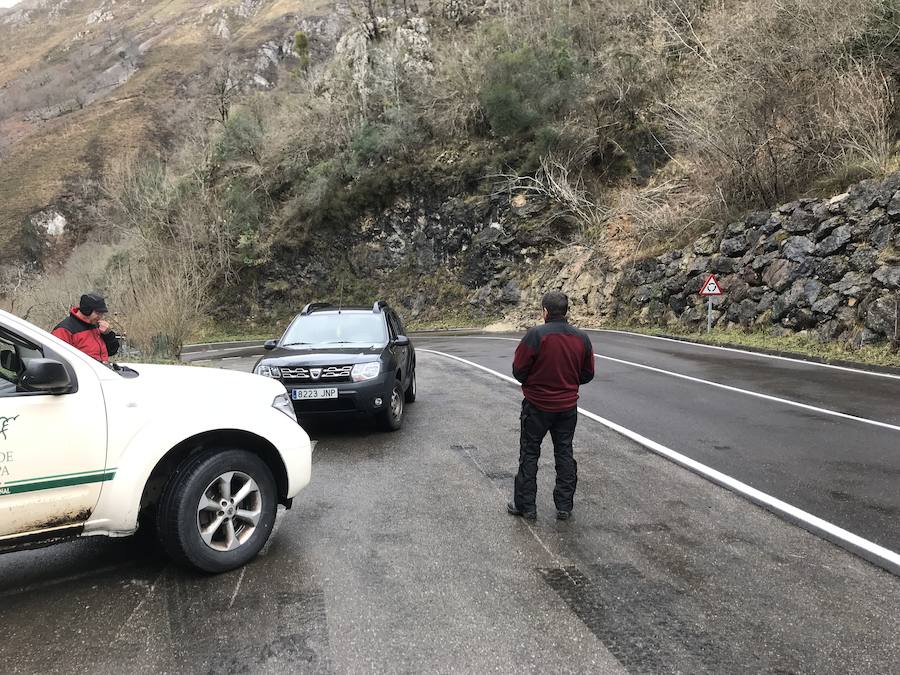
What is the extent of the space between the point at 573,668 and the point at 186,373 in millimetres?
3110

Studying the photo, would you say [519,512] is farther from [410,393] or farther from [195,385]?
[410,393]

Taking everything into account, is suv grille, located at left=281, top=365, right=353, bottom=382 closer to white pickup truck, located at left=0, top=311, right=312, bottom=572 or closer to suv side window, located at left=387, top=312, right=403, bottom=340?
suv side window, located at left=387, top=312, right=403, bottom=340

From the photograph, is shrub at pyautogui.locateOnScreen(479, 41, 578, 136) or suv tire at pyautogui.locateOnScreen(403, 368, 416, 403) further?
shrub at pyautogui.locateOnScreen(479, 41, 578, 136)

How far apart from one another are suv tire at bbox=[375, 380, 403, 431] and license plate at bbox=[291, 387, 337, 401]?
706 millimetres

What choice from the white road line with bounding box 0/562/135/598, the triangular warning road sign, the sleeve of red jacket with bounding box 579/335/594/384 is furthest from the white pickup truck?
the triangular warning road sign

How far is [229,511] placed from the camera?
398cm

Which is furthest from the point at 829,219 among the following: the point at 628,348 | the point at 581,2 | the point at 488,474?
the point at 581,2

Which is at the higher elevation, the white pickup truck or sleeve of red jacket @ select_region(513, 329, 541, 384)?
sleeve of red jacket @ select_region(513, 329, 541, 384)

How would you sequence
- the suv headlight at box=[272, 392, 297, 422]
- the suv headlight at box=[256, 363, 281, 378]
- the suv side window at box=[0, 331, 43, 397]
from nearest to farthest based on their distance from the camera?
1. the suv side window at box=[0, 331, 43, 397]
2. the suv headlight at box=[272, 392, 297, 422]
3. the suv headlight at box=[256, 363, 281, 378]

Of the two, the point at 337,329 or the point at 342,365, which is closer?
the point at 342,365

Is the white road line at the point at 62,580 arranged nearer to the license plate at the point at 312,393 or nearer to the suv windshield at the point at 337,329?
the license plate at the point at 312,393

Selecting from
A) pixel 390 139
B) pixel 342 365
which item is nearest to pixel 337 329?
pixel 342 365

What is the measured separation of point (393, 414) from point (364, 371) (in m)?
→ 0.84

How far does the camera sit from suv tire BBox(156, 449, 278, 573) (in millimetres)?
3752
